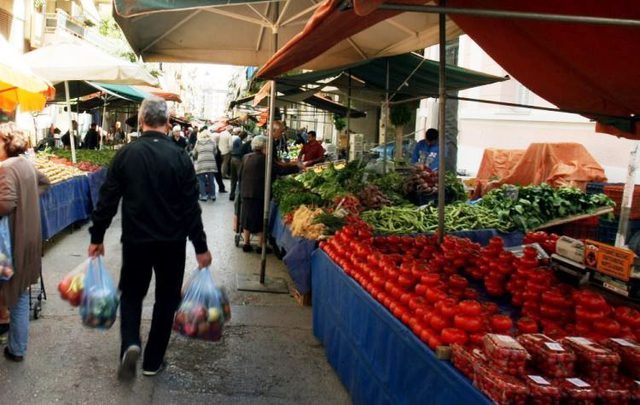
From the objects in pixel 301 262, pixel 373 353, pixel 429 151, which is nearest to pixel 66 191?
pixel 301 262

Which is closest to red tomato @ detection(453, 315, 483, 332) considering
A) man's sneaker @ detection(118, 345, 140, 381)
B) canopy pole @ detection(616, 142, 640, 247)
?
man's sneaker @ detection(118, 345, 140, 381)

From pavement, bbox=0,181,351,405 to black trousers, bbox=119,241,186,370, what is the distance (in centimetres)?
39

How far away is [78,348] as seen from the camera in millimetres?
5285

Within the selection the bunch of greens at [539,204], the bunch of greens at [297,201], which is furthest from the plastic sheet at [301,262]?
the bunch of greens at [539,204]

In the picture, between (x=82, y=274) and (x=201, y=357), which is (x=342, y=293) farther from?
(x=82, y=274)

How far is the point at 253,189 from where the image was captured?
9.43 meters

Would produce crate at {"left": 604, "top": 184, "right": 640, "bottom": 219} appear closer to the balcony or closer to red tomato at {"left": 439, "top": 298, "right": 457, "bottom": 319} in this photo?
red tomato at {"left": 439, "top": 298, "right": 457, "bottom": 319}

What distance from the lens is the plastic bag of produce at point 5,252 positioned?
451cm

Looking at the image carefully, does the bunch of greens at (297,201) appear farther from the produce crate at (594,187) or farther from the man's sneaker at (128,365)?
the produce crate at (594,187)

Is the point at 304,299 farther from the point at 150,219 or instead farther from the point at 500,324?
the point at 500,324

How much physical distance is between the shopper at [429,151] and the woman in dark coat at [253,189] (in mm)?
3383

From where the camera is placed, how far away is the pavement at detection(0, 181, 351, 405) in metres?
4.42

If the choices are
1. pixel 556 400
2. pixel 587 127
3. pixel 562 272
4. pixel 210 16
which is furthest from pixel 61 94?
pixel 556 400

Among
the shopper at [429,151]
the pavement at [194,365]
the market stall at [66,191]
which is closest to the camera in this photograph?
the pavement at [194,365]
